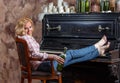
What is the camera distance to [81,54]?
3.77 m

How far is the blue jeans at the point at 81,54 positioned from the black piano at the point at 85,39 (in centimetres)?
7

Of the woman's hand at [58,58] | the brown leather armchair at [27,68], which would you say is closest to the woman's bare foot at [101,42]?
the woman's hand at [58,58]

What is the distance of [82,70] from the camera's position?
167 inches

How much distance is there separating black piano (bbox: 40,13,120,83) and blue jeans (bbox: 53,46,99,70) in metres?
0.07

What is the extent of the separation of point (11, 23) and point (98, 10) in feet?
5.49

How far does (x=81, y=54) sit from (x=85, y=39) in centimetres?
42

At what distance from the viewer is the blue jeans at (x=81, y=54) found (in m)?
3.75

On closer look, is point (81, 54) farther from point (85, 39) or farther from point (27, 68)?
point (27, 68)

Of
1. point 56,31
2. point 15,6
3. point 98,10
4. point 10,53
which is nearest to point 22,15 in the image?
point 15,6

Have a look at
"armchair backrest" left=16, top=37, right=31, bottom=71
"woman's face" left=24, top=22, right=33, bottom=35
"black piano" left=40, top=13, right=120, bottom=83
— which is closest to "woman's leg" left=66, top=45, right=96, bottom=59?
"black piano" left=40, top=13, right=120, bottom=83

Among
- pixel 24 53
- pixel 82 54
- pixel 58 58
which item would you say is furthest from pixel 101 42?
pixel 24 53

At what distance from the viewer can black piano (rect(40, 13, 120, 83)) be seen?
3803 mm

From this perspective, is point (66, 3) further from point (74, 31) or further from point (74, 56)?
point (74, 56)

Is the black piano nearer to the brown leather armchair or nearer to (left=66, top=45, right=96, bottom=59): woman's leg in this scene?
(left=66, top=45, right=96, bottom=59): woman's leg
